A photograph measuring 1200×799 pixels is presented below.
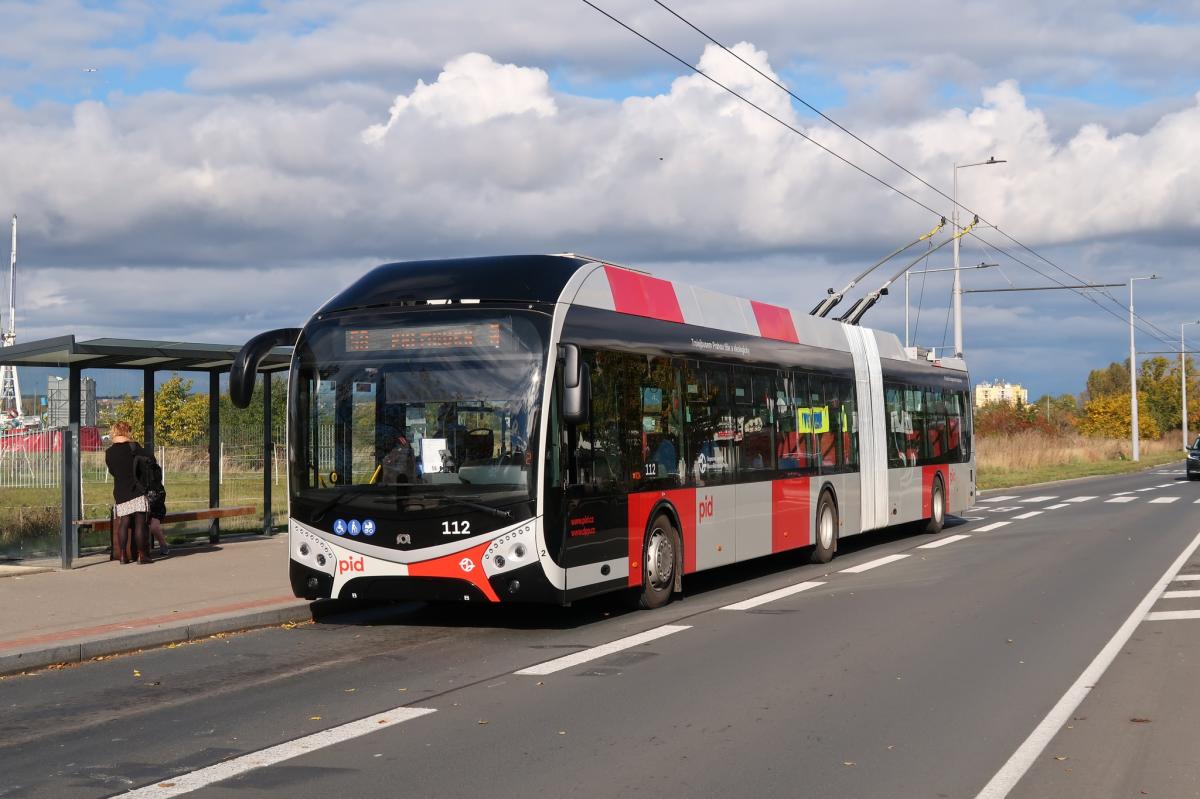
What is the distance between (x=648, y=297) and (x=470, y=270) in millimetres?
2328

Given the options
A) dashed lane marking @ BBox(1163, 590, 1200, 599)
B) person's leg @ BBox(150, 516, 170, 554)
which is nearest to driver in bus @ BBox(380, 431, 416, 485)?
person's leg @ BBox(150, 516, 170, 554)

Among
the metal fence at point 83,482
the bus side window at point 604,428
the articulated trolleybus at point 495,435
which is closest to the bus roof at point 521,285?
the articulated trolleybus at point 495,435

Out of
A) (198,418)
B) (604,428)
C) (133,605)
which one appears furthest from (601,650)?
(198,418)

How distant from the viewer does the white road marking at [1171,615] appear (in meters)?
12.6

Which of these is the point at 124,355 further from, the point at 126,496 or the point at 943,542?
the point at 943,542

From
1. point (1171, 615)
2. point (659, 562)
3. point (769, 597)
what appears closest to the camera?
point (1171, 615)

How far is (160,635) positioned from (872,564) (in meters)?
10.1

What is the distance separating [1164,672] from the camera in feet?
32.0

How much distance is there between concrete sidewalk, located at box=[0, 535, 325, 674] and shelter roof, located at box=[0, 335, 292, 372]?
2.42 metres

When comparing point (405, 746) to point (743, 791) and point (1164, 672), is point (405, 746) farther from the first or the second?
point (1164, 672)

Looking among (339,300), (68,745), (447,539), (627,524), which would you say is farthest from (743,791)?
(339,300)

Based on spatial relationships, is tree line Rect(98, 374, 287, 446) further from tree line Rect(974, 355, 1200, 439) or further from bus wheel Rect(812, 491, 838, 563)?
tree line Rect(974, 355, 1200, 439)

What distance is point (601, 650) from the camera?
10.8m

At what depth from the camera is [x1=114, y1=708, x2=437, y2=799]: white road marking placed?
645 cm
